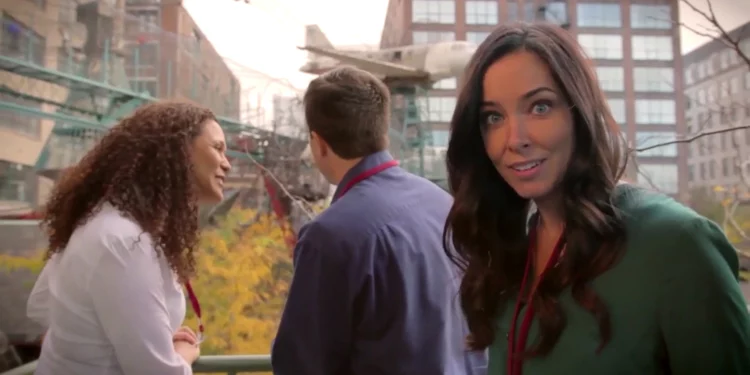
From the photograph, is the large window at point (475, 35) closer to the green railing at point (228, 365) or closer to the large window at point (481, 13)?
the large window at point (481, 13)

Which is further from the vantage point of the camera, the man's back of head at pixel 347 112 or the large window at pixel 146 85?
the large window at pixel 146 85

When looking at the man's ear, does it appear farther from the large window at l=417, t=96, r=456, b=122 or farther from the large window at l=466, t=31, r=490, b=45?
the large window at l=466, t=31, r=490, b=45

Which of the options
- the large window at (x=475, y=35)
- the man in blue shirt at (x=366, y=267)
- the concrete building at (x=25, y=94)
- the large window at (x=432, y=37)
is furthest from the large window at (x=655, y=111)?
the concrete building at (x=25, y=94)

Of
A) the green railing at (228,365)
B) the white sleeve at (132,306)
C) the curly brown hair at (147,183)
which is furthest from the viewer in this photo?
the green railing at (228,365)

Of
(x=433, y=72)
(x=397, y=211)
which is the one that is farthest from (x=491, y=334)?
(x=433, y=72)

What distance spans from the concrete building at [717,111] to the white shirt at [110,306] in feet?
5.58

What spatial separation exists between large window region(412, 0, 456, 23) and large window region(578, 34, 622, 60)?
0.44m

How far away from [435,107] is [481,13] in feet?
1.15

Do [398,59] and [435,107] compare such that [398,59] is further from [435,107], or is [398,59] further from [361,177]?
[361,177]

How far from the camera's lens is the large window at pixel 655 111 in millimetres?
1943

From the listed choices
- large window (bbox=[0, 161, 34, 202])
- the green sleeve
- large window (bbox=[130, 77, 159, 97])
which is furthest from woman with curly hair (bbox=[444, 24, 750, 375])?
large window (bbox=[0, 161, 34, 202])

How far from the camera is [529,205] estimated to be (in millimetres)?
797

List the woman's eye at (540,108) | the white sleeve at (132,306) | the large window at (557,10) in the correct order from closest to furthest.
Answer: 1. the woman's eye at (540,108)
2. the white sleeve at (132,306)
3. the large window at (557,10)

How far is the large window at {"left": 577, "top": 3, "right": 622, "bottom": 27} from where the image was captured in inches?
78.0
